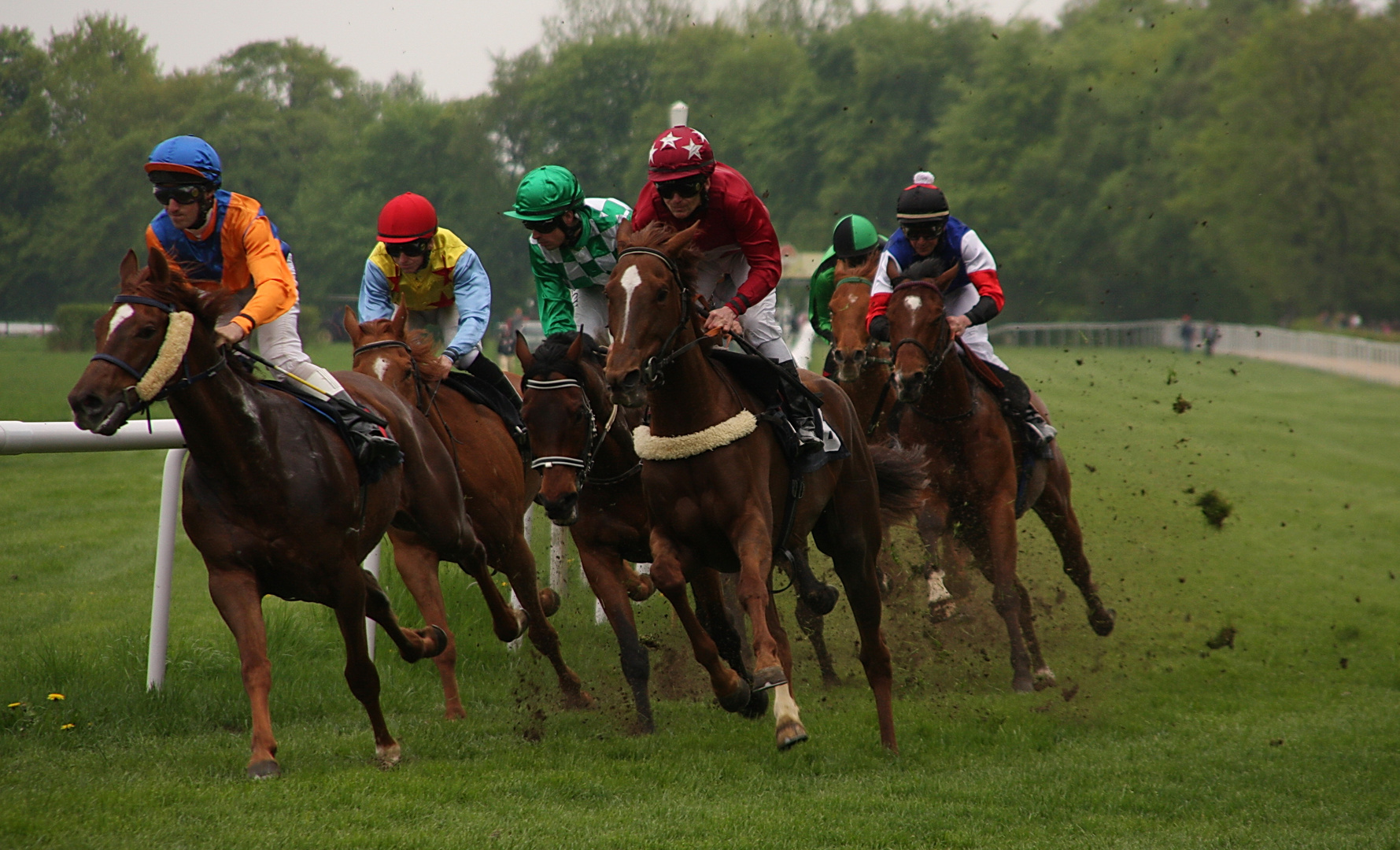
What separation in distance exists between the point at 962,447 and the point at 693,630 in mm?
2339

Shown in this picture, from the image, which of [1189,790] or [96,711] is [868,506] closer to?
[1189,790]

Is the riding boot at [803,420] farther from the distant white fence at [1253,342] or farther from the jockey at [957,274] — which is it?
the distant white fence at [1253,342]

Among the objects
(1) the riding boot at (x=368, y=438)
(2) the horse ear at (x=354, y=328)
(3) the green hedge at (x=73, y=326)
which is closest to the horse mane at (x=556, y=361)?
(1) the riding boot at (x=368, y=438)

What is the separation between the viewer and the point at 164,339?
4.00 m

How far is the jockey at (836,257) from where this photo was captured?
801 centimetres

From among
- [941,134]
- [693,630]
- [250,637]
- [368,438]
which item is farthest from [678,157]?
[941,134]

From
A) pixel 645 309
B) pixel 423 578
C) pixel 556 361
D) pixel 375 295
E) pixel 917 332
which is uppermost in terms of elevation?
pixel 375 295

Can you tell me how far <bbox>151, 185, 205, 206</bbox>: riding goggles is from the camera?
15.1ft

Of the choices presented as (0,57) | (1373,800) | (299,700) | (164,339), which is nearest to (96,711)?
(299,700)

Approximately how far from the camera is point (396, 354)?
617cm

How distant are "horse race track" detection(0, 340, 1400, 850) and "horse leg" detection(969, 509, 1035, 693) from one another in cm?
15

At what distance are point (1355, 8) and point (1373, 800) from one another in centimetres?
4868

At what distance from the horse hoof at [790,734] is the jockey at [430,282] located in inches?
107

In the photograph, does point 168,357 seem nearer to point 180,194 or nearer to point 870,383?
point 180,194
